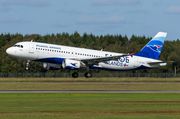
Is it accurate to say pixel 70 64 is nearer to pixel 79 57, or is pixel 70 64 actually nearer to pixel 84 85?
pixel 79 57

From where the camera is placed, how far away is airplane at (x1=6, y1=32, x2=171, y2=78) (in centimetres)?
5028

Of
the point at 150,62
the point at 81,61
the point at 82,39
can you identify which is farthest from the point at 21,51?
the point at 82,39

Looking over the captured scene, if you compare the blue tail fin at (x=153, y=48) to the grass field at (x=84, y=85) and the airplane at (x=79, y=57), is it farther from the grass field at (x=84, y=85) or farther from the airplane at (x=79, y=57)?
the grass field at (x=84, y=85)

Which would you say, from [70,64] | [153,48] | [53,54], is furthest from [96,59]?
[153,48]

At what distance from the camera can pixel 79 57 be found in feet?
175

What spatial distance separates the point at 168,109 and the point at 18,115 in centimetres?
998

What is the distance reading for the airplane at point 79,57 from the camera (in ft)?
165

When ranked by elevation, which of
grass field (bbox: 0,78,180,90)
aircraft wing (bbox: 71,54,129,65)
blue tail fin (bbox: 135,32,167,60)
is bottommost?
grass field (bbox: 0,78,180,90)

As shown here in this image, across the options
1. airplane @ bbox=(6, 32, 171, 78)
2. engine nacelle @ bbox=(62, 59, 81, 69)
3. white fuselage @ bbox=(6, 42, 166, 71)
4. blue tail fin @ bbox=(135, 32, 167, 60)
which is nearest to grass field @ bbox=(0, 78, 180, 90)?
engine nacelle @ bbox=(62, 59, 81, 69)

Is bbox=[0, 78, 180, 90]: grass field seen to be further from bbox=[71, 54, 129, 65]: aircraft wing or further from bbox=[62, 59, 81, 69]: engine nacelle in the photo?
bbox=[71, 54, 129, 65]: aircraft wing

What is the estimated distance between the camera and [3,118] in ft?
56.5

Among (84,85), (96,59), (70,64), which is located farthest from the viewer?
(96,59)

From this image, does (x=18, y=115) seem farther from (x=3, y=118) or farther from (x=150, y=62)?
(x=150, y=62)

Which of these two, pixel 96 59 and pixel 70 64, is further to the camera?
pixel 96 59
